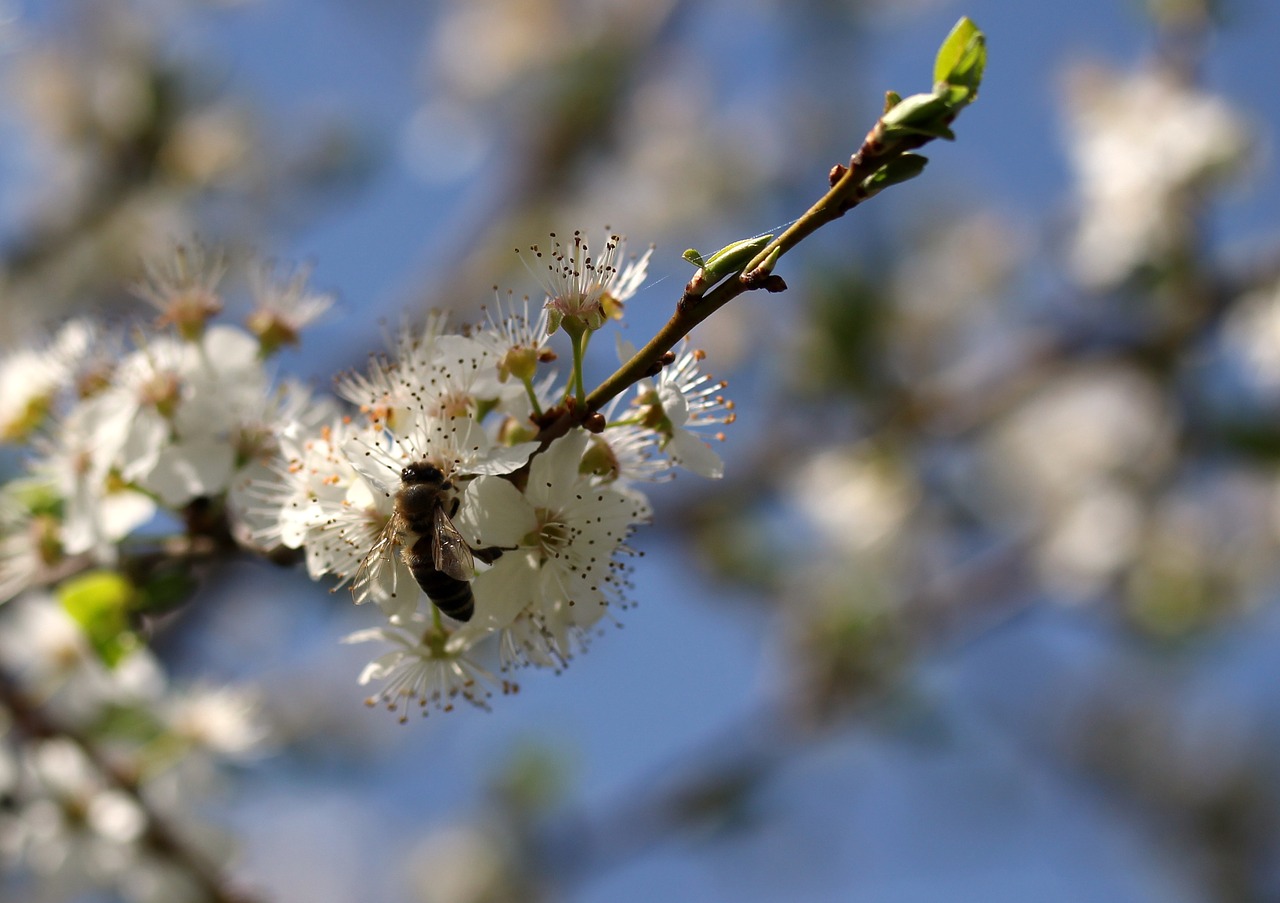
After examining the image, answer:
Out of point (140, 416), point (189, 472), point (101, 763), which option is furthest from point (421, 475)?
point (101, 763)

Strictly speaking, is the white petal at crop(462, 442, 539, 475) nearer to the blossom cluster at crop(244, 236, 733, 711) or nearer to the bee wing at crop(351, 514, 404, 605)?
the blossom cluster at crop(244, 236, 733, 711)

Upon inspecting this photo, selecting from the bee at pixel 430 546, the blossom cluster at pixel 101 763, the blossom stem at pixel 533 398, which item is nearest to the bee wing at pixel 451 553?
A: the bee at pixel 430 546

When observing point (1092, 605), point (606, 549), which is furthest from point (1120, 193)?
point (606, 549)

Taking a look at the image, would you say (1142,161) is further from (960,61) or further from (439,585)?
(439,585)

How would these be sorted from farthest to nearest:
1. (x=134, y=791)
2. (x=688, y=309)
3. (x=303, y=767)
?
(x=303, y=767), (x=134, y=791), (x=688, y=309)

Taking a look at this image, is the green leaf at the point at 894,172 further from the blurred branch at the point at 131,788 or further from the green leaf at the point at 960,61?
the blurred branch at the point at 131,788

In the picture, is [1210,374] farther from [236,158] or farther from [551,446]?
[236,158]
